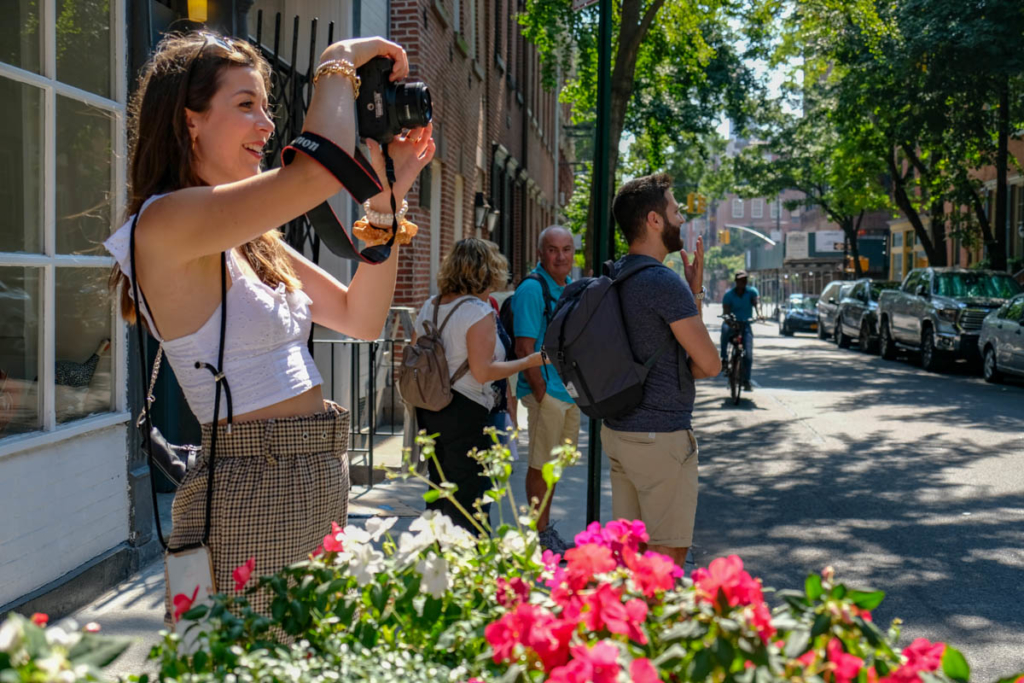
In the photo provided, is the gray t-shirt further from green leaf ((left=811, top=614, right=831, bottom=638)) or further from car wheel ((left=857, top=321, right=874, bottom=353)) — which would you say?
car wheel ((left=857, top=321, right=874, bottom=353))

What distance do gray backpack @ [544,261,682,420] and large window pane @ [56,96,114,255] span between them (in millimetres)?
2163

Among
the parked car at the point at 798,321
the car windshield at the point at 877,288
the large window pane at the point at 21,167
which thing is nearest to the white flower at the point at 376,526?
the large window pane at the point at 21,167

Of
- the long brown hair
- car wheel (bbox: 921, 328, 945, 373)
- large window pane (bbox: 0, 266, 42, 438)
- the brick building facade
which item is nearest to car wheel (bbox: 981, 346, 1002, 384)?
car wheel (bbox: 921, 328, 945, 373)

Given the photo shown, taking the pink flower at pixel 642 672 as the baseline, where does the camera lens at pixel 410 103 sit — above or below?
above

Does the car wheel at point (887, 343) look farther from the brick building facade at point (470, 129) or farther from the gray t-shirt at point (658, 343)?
the gray t-shirt at point (658, 343)

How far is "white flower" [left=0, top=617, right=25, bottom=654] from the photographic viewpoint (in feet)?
3.72

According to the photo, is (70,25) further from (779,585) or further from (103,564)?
(779,585)

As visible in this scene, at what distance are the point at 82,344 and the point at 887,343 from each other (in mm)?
22447

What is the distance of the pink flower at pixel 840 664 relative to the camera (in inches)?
49.8

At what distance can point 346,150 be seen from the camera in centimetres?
166

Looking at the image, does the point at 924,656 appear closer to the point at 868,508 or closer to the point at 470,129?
the point at 868,508

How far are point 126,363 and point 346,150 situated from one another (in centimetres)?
419

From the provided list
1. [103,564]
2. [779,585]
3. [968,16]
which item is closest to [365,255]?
[103,564]

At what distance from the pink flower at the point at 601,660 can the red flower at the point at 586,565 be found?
10.6 inches
